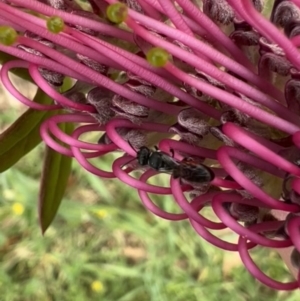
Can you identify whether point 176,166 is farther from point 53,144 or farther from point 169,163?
point 53,144

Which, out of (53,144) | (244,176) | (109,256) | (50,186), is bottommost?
(109,256)

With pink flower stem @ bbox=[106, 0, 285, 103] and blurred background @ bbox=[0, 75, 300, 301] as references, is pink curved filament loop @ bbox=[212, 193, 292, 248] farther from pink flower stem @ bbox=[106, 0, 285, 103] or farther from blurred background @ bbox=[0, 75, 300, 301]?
blurred background @ bbox=[0, 75, 300, 301]

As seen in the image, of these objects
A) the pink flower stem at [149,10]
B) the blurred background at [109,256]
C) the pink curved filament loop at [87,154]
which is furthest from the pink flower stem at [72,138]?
the blurred background at [109,256]

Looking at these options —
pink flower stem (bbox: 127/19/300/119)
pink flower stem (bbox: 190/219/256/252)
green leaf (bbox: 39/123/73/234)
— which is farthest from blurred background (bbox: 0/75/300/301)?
pink flower stem (bbox: 127/19/300/119)

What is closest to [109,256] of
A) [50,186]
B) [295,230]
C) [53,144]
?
[50,186]

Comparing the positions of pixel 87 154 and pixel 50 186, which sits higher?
pixel 87 154

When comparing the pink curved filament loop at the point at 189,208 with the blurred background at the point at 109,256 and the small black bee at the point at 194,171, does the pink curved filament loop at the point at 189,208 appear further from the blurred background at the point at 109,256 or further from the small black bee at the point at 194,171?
the blurred background at the point at 109,256
